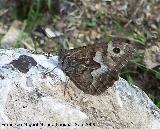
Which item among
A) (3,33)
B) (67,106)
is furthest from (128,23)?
(67,106)

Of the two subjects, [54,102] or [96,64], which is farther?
[96,64]

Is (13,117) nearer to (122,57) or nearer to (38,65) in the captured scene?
(38,65)

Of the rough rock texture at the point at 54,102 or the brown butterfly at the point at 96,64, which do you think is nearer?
the rough rock texture at the point at 54,102

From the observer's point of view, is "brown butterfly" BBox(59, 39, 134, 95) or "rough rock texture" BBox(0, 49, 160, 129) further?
"brown butterfly" BBox(59, 39, 134, 95)
